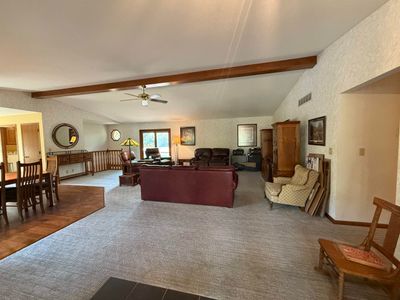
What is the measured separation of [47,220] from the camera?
3.37 meters

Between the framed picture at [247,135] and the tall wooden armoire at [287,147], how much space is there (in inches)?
164

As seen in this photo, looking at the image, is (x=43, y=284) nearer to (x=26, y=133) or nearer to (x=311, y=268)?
(x=311, y=268)

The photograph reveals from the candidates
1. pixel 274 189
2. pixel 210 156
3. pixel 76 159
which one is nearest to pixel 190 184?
pixel 274 189

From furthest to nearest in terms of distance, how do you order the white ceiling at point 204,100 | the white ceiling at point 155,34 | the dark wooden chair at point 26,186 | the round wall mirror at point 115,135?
the round wall mirror at point 115,135 → the white ceiling at point 204,100 → the dark wooden chair at point 26,186 → the white ceiling at point 155,34

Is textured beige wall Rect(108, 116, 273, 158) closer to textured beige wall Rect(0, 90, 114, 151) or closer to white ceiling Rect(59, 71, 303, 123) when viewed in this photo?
white ceiling Rect(59, 71, 303, 123)

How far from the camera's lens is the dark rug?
1659 millimetres

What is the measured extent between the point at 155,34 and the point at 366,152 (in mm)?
3698

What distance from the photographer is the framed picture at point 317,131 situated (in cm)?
338

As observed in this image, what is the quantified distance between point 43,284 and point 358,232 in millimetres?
4052

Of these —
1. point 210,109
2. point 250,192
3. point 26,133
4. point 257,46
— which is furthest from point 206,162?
point 26,133

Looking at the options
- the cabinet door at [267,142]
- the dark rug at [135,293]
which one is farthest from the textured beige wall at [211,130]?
the dark rug at [135,293]

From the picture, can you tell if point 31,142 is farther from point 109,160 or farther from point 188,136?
point 188,136

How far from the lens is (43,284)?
184 centimetres

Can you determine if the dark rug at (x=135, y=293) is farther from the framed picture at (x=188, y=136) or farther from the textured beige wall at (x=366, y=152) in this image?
the framed picture at (x=188, y=136)
